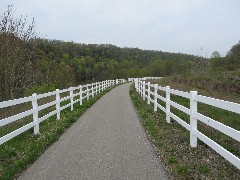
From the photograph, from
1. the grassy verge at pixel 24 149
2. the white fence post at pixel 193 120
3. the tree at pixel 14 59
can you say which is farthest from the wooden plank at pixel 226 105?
the tree at pixel 14 59

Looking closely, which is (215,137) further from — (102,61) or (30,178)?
(102,61)

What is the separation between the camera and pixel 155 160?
22.6ft

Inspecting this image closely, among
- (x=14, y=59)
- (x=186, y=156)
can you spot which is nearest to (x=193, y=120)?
(x=186, y=156)

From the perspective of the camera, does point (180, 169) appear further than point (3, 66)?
No

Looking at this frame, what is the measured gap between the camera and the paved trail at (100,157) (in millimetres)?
6031

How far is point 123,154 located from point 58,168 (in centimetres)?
156

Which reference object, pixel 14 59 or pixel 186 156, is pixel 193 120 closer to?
pixel 186 156

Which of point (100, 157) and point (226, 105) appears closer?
point (226, 105)

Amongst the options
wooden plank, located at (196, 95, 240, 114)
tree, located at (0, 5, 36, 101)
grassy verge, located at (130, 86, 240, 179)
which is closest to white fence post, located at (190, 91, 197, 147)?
grassy verge, located at (130, 86, 240, 179)

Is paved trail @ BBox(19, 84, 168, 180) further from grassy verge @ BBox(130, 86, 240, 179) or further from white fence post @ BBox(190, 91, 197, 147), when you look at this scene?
white fence post @ BBox(190, 91, 197, 147)

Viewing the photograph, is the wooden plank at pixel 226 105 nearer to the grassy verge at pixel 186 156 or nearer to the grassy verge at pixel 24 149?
the grassy verge at pixel 186 156

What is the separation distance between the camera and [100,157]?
23.4 feet

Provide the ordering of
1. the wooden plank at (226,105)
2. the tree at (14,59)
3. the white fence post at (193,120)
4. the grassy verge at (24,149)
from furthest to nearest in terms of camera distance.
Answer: the tree at (14,59)
the white fence post at (193,120)
the grassy verge at (24,149)
the wooden plank at (226,105)

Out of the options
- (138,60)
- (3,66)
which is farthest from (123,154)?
(138,60)
